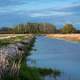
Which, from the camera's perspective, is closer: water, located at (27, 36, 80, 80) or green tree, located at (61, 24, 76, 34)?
water, located at (27, 36, 80, 80)

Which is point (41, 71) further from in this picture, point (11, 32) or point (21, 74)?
point (11, 32)

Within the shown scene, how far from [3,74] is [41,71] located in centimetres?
753

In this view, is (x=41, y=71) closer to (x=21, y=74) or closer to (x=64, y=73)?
(x=64, y=73)

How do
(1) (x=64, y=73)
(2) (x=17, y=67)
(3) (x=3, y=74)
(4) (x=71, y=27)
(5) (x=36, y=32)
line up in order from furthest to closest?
(5) (x=36, y=32)
(4) (x=71, y=27)
(1) (x=64, y=73)
(2) (x=17, y=67)
(3) (x=3, y=74)

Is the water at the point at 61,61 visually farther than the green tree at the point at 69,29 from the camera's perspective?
No

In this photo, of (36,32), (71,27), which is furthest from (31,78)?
(36,32)

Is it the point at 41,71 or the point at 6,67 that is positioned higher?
Result: the point at 6,67

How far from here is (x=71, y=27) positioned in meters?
168

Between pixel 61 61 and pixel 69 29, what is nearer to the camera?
pixel 61 61

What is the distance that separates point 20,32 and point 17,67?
523 ft

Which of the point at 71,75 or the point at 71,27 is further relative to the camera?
the point at 71,27

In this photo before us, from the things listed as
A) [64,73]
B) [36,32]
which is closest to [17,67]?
[64,73]

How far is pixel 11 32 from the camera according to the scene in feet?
561

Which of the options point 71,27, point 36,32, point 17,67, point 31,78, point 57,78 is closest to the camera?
point 17,67
